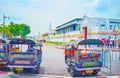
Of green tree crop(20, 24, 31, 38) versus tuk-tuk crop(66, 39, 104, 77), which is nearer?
tuk-tuk crop(66, 39, 104, 77)

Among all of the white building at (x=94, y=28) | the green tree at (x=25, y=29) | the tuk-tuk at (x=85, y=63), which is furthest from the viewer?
the green tree at (x=25, y=29)

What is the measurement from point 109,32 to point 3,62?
35.3 meters

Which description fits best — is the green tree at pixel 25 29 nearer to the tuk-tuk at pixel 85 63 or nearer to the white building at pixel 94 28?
the white building at pixel 94 28

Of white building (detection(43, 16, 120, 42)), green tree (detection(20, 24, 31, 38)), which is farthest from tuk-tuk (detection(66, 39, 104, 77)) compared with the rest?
green tree (detection(20, 24, 31, 38))

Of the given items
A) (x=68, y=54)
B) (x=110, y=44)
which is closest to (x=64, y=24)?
(x=110, y=44)

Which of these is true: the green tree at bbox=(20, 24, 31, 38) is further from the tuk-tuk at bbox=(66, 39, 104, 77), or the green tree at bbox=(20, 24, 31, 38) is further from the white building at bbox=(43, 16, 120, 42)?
the tuk-tuk at bbox=(66, 39, 104, 77)

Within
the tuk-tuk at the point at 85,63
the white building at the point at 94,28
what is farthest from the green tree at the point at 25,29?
the tuk-tuk at the point at 85,63

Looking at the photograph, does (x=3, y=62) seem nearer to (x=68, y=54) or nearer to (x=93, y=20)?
(x=68, y=54)

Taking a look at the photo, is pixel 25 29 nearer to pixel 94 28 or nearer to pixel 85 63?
pixel 94 28

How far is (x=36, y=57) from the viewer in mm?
12570

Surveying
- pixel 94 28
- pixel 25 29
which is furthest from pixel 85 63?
pixel 25 29

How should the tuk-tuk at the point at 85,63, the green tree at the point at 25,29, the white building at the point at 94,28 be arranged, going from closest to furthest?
the tuk-tuk at the point at 85,63 → the white building at the point at 94,28 → the green tree at the point at 25,29

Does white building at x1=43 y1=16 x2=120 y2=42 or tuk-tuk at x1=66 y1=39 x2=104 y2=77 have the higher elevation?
white building at x1=43 y1=16 x2=120 y2=42

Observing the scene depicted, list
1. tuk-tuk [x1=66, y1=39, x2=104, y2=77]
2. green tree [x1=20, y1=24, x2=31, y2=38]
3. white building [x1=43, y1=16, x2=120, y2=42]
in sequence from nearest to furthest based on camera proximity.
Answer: tuk-tuk [x1=66, y1=39, x2=104, y2=77]
white building [x1=43, y1=16, x2=120, y2=42]
green tree [x1=20, y1=24, x2=31, y2=38]
